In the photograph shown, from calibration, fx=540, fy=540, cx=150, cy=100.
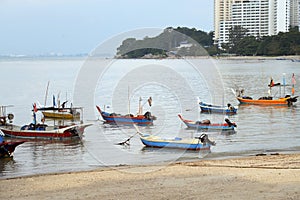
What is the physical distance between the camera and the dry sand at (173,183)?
446 inches

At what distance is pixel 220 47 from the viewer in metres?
144

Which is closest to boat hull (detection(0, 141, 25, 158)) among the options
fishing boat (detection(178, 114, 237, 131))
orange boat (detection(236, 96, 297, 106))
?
fishing boat (detection(178, 114, 237, 131))

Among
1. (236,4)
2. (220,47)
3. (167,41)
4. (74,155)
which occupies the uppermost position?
(236,4)

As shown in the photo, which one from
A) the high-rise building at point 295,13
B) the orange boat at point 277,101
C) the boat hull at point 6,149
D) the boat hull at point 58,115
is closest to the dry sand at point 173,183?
the boat hull at point 6,149

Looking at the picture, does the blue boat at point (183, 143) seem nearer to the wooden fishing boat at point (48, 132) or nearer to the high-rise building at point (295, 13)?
the wooden fishing boat at point (48, 132)

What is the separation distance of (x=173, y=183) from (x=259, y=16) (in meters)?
168

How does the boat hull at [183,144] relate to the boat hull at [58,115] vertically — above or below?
below

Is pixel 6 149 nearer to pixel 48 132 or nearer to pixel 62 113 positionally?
pixel 48 132

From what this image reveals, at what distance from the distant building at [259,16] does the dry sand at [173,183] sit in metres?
147

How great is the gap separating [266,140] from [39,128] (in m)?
9.30

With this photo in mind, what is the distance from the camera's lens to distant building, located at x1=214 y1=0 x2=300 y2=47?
16775cm

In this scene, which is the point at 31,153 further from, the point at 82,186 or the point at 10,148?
the point at 82,186

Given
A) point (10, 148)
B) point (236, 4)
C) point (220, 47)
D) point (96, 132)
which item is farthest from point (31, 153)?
point (236, 4)

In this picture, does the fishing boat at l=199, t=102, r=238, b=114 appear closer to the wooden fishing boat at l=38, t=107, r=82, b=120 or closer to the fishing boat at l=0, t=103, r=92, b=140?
the wooden fishing boat at l=38, t=107, r=82, b=120
